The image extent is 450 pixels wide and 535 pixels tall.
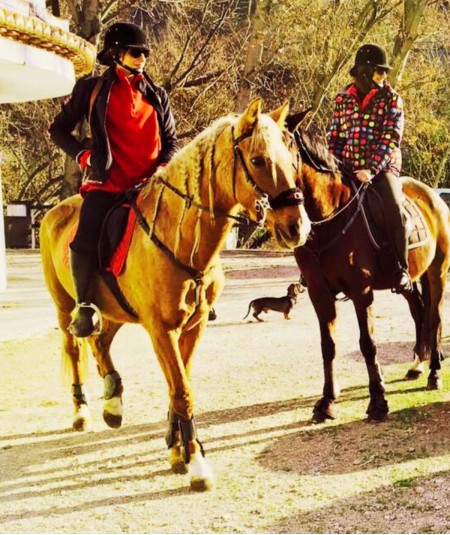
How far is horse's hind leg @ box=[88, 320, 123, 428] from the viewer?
5867mm

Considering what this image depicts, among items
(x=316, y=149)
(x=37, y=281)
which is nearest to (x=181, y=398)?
(x=316, y=149)

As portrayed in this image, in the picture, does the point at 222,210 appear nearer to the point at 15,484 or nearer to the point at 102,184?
the point at 102,184

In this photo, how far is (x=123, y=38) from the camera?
5340 millimetres

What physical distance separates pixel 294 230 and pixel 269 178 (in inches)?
12.6

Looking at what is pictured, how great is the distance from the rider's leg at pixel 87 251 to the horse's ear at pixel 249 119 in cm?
126

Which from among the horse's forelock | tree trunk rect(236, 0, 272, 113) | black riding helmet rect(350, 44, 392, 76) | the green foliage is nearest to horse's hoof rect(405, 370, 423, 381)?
black riding helmet rect(350, 44, 392, 76)

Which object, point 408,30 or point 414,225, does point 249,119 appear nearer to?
point 414,225

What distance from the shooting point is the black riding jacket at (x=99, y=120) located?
5.34 meters

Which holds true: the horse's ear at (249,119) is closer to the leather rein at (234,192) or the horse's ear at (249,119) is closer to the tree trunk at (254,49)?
the leather rein at (234,192)

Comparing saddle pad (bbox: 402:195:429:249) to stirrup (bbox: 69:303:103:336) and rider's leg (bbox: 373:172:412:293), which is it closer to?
rider's leg (bbox: 373:172:412:293)

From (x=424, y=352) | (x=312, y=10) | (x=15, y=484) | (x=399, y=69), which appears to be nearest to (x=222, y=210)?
(x=15, y=484)

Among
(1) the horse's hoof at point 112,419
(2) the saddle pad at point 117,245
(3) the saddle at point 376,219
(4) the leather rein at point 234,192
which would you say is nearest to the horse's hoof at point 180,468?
(1) the horse's hoof at point 112,419

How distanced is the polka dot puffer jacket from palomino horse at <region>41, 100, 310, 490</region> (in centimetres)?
182

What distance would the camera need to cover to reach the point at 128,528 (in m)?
4.32
